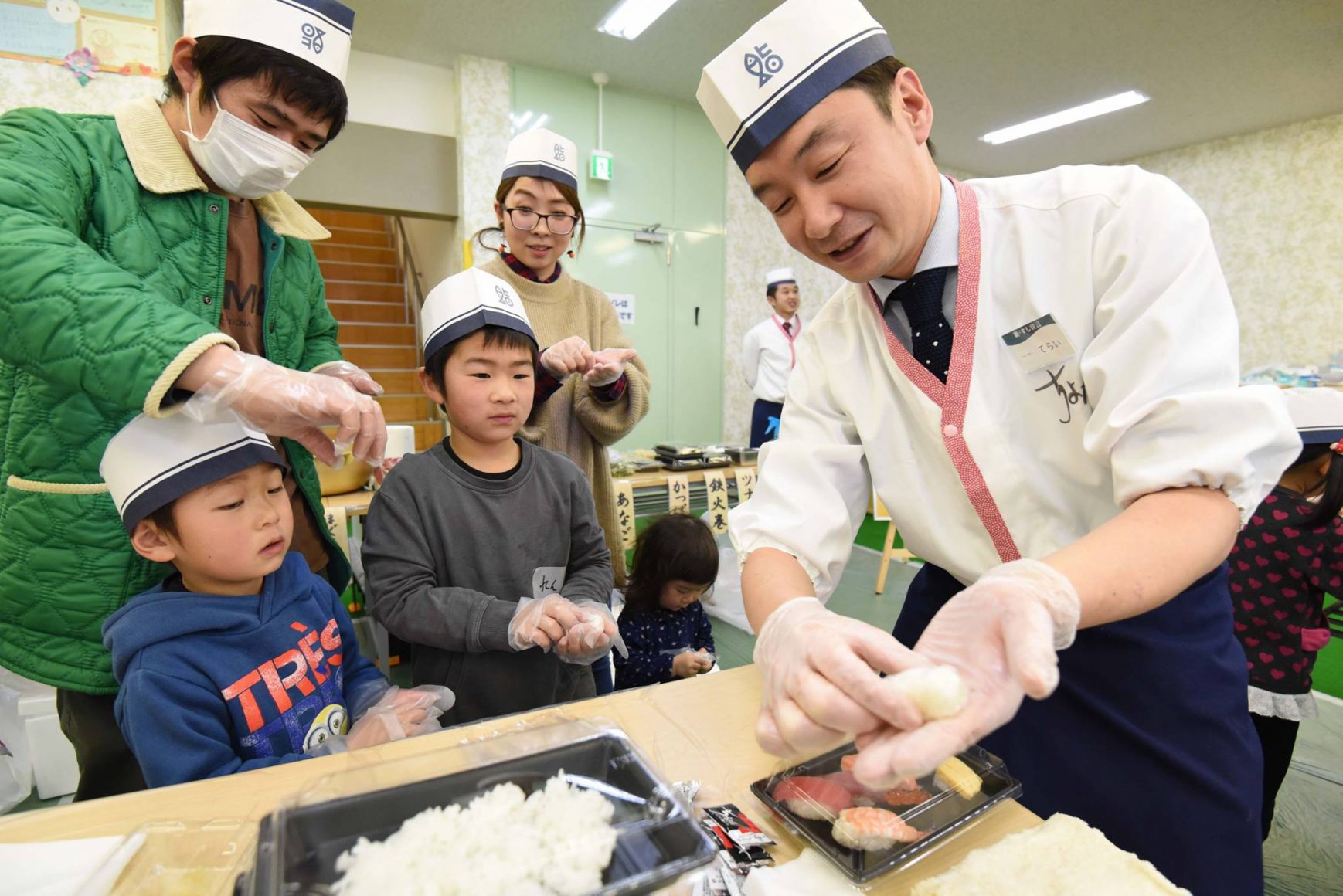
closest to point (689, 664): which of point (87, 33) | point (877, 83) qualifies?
point (877, 83)

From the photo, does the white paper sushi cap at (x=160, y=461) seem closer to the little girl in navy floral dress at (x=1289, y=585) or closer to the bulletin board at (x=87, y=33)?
the little girl in navy floral dress at (x=1289, y=585)

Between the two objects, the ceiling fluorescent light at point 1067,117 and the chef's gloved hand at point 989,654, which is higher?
the ceiling fluorescent light at point 1067,117

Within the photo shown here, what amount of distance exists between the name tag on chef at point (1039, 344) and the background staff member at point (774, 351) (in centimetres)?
433

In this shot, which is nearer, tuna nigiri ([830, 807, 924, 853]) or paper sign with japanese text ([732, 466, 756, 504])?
tuna nigiri ([830, 807, 924, 853])

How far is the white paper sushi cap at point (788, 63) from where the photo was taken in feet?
3.02

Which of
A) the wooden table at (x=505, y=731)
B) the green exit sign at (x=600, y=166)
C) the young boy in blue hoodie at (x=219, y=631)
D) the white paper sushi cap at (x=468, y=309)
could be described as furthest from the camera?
the green exit sign at (x=600, y=166)

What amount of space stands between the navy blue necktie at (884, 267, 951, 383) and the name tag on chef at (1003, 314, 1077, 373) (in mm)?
91

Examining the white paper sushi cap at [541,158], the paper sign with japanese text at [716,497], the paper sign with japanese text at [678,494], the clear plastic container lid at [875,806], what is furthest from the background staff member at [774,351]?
the clear plastic container lid at [875,806]

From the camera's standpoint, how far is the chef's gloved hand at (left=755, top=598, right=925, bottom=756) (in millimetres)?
624

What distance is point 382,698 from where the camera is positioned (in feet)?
4.07

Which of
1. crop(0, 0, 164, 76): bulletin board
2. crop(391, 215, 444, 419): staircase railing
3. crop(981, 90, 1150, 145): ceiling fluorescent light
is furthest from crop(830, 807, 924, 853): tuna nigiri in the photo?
crop(981, 90, 1150, 145): ceiling fluorescent light

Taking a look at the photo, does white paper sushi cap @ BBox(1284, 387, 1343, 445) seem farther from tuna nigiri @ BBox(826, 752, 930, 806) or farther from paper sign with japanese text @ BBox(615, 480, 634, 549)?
paper sign with japanese text @ BBox(615, 480, 634, 549)

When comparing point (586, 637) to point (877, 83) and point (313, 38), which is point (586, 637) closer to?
point (877, 83)

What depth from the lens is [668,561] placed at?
2.22 metres
